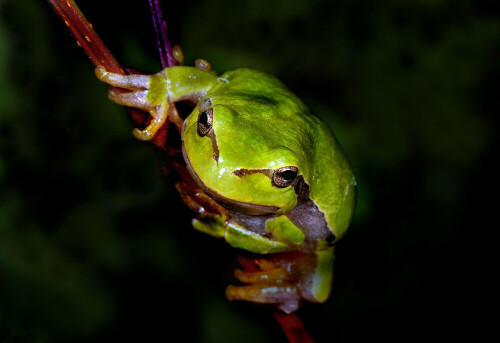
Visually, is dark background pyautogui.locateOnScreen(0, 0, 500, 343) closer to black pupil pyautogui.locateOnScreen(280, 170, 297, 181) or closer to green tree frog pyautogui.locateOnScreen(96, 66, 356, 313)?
green tree frog pyautogui.locateOnScreen(96, 66, 356, 313)

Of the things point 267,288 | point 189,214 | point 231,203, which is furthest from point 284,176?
point 189,214

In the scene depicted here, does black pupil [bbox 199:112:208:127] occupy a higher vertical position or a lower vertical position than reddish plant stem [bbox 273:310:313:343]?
higher

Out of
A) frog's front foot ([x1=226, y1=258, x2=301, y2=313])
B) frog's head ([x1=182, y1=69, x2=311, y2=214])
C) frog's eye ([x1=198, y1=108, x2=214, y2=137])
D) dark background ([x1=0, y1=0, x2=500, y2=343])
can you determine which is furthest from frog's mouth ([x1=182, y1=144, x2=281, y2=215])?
dark background ([x1=0, y1=0, x2=500, y2=343])

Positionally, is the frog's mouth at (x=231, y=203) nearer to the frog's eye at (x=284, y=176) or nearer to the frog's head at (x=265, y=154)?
the frog's head at (x=265, y=154)

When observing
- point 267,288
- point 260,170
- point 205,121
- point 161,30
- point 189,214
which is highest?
point 161,30

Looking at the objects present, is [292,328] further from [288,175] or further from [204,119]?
[204,119]

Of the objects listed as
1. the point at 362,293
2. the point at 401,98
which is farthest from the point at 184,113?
the point at 362,293

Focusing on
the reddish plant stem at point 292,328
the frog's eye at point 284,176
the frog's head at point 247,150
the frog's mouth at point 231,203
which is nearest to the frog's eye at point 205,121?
the frog's head at point 247,150

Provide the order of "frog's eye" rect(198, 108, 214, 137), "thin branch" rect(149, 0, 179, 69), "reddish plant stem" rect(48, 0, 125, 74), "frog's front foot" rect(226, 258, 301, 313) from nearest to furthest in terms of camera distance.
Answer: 1. "reddish plant stem" rect(48, 0, 125, 74)
2. "thin branch" rect(149, 0, 179, 69)
3. "frog's eye" rect(198, 108, 214, 137)
4. "frog's front foot" rect(226, 258, 301, 313)
